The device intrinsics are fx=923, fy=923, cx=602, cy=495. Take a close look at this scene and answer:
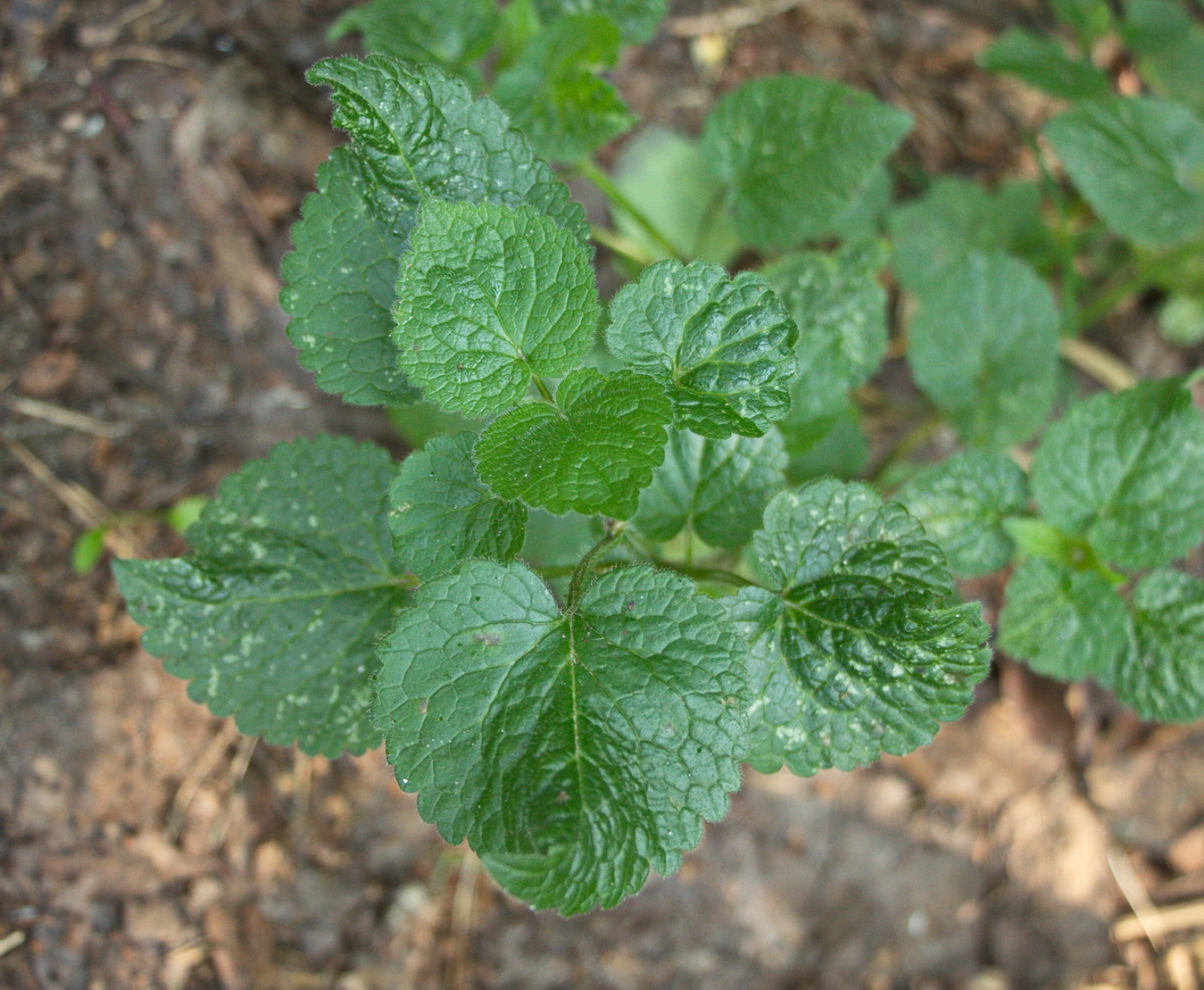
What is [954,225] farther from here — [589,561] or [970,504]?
[589,561]

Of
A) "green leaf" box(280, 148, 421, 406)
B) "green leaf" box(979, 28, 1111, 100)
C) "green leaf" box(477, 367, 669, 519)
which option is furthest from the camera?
"green leaf" box(979, 28, 1111, 100)

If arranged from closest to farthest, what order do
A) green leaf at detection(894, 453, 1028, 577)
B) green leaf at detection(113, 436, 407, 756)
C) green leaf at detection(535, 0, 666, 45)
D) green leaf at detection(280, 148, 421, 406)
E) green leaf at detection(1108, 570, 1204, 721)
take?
green leaf at detection(280, 148, 421, 406) → green leaf at detection(113, 436, 407, 756) → green leaf at detection(1108, 570, 1204, 721) → green leaf at detection(894, 453, 1028, 577) → green leaf at detection(535, 0, 666, 45)

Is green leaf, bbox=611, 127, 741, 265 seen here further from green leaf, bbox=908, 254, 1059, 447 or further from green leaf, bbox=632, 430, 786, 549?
green leaf, bbox=632, 430, 786, 549

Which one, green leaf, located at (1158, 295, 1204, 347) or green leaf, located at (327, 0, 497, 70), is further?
green leaf, located at (1158, 295, 1204, 347)

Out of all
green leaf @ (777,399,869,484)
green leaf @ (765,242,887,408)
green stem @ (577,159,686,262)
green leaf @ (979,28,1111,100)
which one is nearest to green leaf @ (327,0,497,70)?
green stem @ (577,159,686,262)

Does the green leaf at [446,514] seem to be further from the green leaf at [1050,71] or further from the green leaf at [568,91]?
the green leaf at [1050,71]

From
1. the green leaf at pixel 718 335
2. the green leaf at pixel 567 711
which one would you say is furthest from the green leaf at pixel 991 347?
the green leaf at pixel 567 711

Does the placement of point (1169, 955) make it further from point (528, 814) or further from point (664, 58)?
point (664, 58)

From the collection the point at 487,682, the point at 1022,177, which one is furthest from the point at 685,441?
the point at 1022,177
